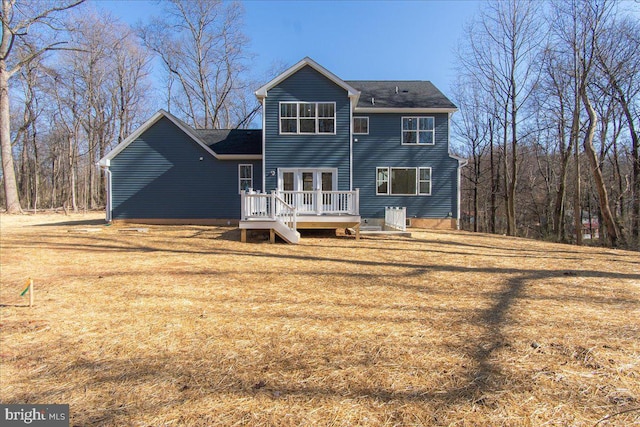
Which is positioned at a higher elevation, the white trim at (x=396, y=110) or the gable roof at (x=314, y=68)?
the gable roof at (x=314, y=68)

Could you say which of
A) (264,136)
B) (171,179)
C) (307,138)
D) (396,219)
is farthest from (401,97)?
(171,179)

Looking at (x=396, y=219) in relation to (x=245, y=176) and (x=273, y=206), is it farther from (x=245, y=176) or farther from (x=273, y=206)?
(x=245, y=176)

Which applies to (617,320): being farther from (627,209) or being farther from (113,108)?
(113,108)

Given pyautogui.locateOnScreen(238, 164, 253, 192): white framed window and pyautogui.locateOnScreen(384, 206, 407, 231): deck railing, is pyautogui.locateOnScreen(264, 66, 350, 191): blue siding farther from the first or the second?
pyautogui.locateOnScreen(384, 206, 407, 231): deck railing

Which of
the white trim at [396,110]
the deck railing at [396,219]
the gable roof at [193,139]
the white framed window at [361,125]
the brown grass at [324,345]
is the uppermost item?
the white trim at [396,110]

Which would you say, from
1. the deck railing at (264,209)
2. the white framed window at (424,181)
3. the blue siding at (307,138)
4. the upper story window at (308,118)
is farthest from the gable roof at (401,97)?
the deck railing at (264,209)

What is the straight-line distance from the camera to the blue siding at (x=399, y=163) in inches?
643

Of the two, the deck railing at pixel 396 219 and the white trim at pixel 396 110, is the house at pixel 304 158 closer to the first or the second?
the white trim at pixel 396 110

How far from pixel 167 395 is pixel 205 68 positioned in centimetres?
3071

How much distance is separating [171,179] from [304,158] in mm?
6767

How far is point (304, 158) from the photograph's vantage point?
1414cm

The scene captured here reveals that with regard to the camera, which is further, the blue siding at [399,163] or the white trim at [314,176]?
the blue siding at [399,163]

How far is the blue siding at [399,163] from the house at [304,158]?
0.17ft

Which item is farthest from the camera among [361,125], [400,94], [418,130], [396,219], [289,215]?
[400,94]
